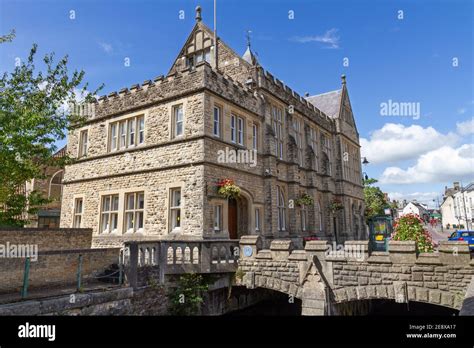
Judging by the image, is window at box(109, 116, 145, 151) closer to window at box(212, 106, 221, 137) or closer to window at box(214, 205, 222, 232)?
window at box(212, 106, 221, 137)

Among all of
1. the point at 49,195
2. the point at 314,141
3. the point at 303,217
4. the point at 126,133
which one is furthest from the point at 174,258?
the point at 49,195

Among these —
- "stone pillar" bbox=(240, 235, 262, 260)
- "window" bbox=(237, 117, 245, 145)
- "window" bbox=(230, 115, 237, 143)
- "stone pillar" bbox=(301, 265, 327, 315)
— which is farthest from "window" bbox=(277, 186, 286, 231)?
"stone pillar" bbox=(301, 265, 327, 315)

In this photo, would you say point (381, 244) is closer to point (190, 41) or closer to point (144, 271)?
point (144, 271)

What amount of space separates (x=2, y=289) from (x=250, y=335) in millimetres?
7365

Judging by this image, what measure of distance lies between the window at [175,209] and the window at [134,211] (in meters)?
1.90

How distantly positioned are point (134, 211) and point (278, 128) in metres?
9.58

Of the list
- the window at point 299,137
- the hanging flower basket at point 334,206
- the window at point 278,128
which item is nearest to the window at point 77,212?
the window at point 278,128

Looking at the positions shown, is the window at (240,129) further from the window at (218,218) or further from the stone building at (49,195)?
the stone building at (49,195)

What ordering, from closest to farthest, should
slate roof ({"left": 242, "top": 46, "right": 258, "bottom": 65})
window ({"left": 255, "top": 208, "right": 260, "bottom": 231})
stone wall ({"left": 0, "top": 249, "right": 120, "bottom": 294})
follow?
stone wall ({"left": 0, "top": 249, "right": 120, "bottom": 294}) → window ({"left": 255, "top": 208, "right": 260, "bottom": 231}) → slate roof ({"left": 242, "top": 46, "right": 258, "bottom": 65})

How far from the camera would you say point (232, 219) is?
1535 cm

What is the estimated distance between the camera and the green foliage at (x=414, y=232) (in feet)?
35.4

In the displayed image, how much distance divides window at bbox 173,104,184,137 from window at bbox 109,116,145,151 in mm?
2072

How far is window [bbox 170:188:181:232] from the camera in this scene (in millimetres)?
13664

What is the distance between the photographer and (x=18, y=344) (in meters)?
5.95
